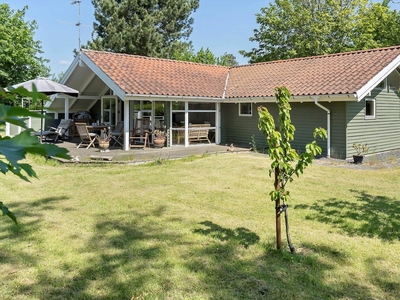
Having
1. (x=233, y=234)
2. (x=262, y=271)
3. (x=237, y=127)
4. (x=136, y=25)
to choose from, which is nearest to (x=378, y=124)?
(x=237, y=127)

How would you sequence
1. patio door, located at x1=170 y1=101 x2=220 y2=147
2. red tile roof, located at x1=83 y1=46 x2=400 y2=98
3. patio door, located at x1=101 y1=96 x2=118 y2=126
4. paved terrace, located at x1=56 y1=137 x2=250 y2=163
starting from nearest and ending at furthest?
paved terrace, located at x1=56 y1=137 x2=250 y2=163 → red tile roof, located at x1=83 y1=46 x2=400 y2=98 → patio door, located at x1=170 y1=101 x2=220 y2=147 → patio door, located at x1=101 y1=96 x2=118 y2=126

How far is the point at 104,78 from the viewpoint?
14.2 metres

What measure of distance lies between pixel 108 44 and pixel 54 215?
999 inches

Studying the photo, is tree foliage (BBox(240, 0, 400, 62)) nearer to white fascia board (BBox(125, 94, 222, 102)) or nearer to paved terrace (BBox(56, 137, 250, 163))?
white fascia board (BBox(125, 94, 222, 102))

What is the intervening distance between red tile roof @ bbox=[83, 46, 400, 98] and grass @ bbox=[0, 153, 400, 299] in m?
6.08

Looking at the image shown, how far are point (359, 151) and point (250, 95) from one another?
5.10 meters

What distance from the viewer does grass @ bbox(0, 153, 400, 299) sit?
11.5 ft

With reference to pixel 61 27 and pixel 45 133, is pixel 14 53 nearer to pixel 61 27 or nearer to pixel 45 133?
pixel 61 27

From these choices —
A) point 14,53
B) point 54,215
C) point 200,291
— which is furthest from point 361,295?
point 14,53

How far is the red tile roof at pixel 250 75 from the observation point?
1338cm

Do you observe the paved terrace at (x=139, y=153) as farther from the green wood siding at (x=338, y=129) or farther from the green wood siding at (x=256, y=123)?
the green wood siding at (x=338, y=129)

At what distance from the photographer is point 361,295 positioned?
11.1 ft

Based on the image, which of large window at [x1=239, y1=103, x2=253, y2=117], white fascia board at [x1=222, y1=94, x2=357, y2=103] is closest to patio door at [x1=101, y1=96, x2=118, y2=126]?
white fascia board at [x1=222, y1=94, x2=357, y2=103]

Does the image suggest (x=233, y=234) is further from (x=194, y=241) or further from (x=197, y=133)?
(x=197, y=133)
